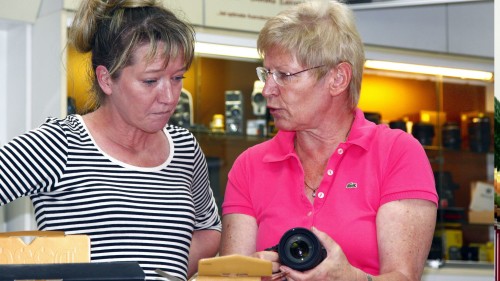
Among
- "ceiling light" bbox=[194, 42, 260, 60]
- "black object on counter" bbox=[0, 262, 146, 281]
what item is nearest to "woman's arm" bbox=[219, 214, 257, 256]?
"black object on counter" bbox=[0, 262, 146, 281]

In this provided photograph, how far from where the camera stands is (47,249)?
57.2 inches

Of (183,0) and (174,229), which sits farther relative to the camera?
(183,0)

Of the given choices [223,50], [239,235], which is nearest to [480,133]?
[223,50]

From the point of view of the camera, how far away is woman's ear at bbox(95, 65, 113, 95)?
201cm

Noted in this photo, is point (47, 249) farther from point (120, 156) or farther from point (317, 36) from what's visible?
point (317, 36)

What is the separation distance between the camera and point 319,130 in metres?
2.06

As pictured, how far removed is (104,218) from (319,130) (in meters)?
0.54

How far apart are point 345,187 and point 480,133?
279 cm

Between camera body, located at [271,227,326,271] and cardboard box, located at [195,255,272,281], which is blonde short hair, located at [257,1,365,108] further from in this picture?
cardboard box, located at [195,255,272,281]

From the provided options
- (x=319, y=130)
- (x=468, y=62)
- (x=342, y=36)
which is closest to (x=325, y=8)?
(x=342, y=36)

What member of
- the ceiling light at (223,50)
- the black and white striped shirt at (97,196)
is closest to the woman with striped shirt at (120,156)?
Result: the black and white striped shirt at (97,196)

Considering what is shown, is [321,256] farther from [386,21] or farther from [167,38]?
[386,21]

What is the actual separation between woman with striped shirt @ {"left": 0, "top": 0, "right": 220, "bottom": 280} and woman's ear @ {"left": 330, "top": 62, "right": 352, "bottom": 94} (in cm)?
34

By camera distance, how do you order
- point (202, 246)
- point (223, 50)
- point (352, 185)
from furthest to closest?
point (223, 50) → point (202, 246) → point (352, 185)
